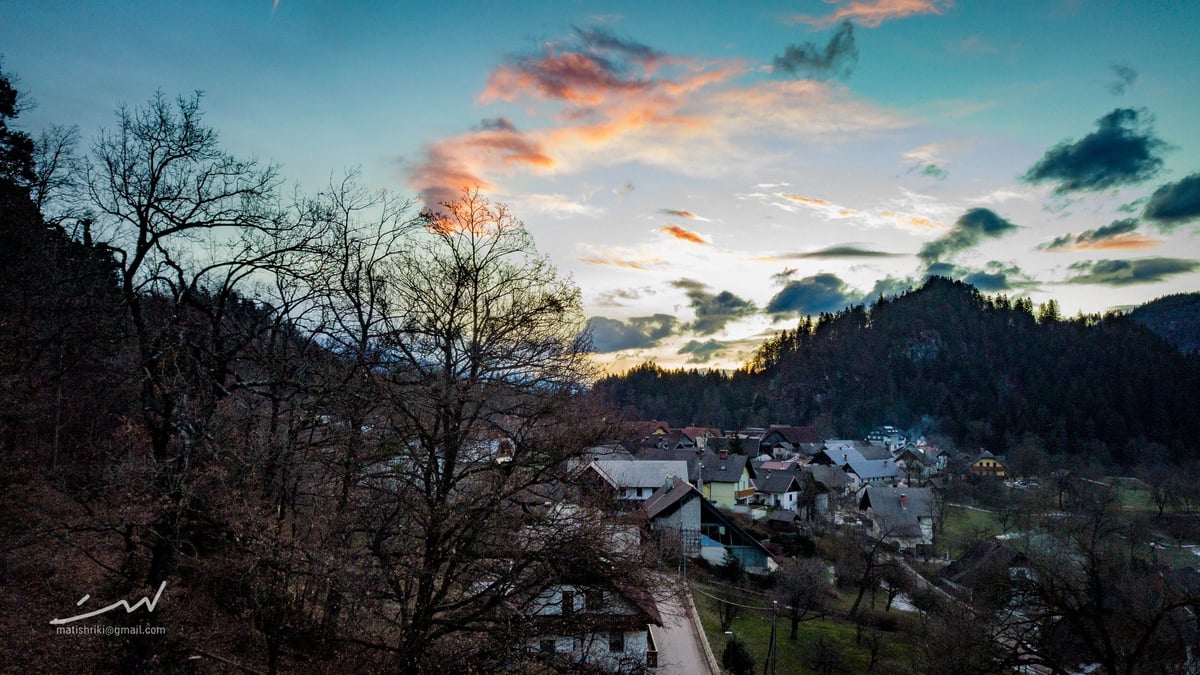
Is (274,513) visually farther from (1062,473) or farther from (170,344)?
(1062,473)

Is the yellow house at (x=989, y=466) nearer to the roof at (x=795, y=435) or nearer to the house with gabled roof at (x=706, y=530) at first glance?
the roof at (x=795, y=435)

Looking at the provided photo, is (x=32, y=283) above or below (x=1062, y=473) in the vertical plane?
above

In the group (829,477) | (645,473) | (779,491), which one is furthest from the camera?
(829,477)

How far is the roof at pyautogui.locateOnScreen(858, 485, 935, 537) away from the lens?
51.3 meters

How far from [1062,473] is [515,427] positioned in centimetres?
9214

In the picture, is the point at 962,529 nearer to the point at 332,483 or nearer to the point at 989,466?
the point at 989,466

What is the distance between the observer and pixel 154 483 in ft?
36.5

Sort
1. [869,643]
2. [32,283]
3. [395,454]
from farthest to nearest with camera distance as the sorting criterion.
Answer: [869,643], [32,283], [395,454]

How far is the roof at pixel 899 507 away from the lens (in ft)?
168

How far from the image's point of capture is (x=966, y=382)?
154m

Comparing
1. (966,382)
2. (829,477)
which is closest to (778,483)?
(829,477)

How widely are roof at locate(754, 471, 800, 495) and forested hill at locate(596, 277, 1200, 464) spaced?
Answer: 162 feet

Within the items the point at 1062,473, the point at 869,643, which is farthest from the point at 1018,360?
the point at 869,643

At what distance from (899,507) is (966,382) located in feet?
389
